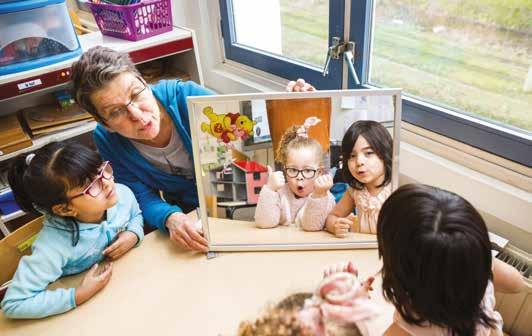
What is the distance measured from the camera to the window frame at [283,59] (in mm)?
1306

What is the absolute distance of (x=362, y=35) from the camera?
1.25 meters

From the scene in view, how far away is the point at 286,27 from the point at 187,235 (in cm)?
102

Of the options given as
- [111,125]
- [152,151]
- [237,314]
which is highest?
[111,125]

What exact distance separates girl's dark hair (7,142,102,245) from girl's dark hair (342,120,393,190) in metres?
0.59

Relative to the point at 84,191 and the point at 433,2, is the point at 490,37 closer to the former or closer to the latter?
the point at 433,2

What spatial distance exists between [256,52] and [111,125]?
847 mm

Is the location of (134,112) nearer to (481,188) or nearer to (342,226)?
(342,226)

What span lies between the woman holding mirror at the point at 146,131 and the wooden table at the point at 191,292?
9 centimetres

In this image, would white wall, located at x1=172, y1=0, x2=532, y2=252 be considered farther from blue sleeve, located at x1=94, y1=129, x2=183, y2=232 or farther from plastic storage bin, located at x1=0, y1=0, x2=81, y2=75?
plastic storage bin, located at x1=0, y1=0, x2=81, y2=75

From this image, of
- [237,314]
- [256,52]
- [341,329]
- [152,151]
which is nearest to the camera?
[341,329]

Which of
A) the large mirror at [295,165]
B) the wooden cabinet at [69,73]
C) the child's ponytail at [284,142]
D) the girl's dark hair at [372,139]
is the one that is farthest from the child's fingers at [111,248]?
the wooden cabinet at [69,73]

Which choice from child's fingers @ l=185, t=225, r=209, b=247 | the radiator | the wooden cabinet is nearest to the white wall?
the radiator

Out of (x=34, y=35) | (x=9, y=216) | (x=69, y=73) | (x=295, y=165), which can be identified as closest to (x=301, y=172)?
(x=295, y=165)

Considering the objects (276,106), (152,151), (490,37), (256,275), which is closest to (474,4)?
(490,37)
